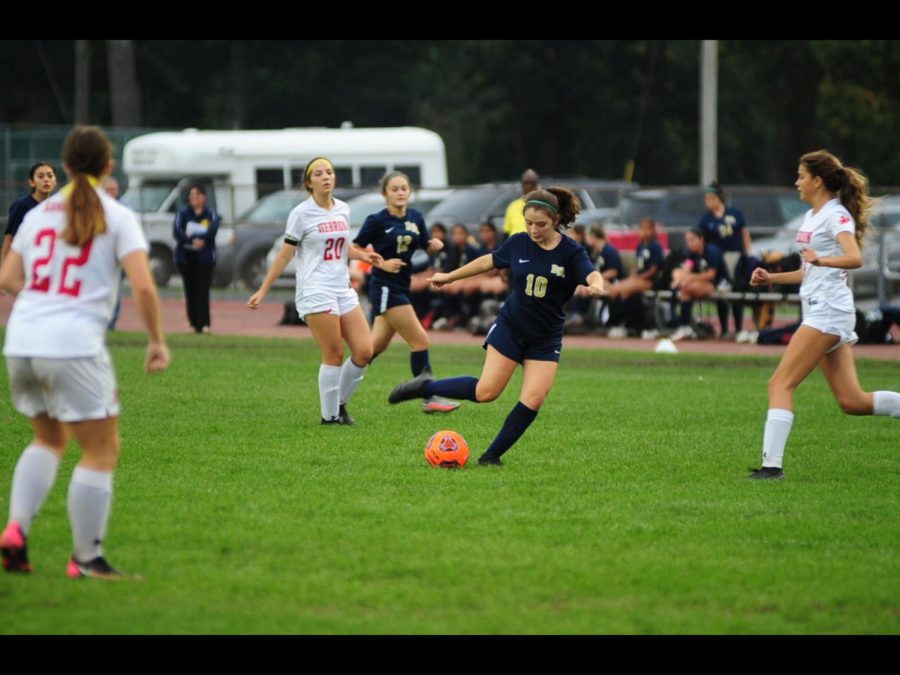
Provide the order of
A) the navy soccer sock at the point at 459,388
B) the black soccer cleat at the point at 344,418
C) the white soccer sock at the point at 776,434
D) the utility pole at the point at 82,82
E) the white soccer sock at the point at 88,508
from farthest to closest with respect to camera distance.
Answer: the utility pole at the point at 82,82, the black soccer cleat at the point at 344,418, the navy soccer sock at the point at 459,388, the white soccer sock at the point at 776,434, the white soccer sock at the point at 88,508

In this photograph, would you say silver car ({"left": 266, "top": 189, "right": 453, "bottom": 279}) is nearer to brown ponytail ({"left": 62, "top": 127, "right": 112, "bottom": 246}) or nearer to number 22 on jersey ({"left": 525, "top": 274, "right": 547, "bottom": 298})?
number 22 on jersey ({"left": 525, "top": 274, "right": 547, "bottom": 298})

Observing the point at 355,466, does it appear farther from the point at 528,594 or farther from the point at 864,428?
the point at 864,428

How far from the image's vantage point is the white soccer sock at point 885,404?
9914 millimetres

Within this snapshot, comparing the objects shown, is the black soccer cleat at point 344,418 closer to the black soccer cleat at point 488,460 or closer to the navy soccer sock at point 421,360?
the navy soccer sock at point 421,360

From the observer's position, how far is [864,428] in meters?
12.6

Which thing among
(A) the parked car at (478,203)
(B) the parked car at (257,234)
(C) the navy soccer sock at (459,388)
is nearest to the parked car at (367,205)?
(B) the parked car at (257,234)

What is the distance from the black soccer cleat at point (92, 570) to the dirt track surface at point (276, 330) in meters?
14.0

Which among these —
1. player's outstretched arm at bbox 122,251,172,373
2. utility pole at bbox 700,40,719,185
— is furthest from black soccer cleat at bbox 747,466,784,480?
utility pole at bbox 700,40,719,185

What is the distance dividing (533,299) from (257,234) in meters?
20.7

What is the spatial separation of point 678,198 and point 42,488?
876 inches

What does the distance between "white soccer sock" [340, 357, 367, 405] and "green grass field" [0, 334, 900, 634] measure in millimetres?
275

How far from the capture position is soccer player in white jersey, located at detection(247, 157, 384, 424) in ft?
38.7

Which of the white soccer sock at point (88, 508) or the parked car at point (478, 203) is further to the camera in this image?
the parked car at point (478, 203)
